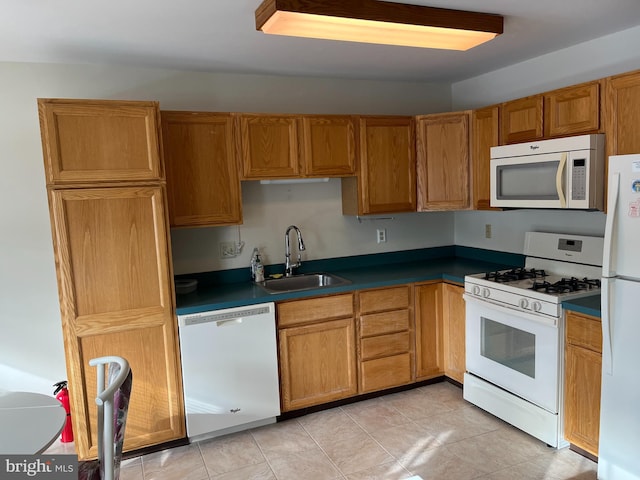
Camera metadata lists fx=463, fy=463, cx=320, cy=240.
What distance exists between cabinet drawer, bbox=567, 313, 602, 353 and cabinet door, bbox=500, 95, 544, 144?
3.74 ft

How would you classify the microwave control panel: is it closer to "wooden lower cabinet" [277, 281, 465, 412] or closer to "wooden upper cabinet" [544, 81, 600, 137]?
"wooden upper cabinet" [544, 81, 600, 137]

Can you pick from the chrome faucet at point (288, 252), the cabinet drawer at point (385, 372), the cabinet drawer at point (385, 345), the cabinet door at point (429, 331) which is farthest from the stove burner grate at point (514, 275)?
the chrome faucet at point (288, 252)

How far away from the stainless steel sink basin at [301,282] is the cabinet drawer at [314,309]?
164mm

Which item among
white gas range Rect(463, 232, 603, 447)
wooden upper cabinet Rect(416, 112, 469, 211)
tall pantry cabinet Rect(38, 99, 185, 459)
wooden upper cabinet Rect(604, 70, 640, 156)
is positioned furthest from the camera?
wooden upper cabinet Rect(416, 112, 469, 211)

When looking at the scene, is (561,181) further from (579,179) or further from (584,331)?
(584,331)

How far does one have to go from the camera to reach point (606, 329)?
2.21m

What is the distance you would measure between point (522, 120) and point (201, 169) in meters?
2.11

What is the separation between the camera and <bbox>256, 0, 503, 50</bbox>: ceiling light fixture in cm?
205

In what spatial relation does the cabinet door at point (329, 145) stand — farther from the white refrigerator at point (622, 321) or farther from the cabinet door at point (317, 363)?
the white refrigerator at point (622, 321)

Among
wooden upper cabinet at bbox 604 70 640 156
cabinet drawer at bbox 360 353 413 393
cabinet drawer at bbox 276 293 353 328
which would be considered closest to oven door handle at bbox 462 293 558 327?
cabinet drawer at bbox 360 353 413 393

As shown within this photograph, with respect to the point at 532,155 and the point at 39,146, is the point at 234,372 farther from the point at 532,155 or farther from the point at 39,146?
the point at 532,155

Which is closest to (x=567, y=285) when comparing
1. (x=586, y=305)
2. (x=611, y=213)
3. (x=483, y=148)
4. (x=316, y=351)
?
(x=586, y=305)

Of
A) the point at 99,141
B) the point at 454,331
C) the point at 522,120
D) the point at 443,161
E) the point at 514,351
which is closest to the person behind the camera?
the point at 99,141
